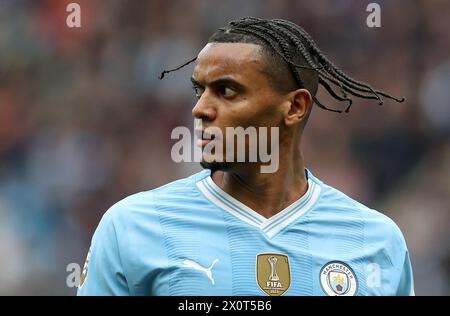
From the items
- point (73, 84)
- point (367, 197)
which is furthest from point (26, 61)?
point (367, 197)

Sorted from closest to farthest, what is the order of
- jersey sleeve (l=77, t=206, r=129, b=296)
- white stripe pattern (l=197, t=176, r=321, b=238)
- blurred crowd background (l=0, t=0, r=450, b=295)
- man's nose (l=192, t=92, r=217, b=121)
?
1. jersey sleeve (l=77, t=206, r=129, b=296)
2. man's nose (l=192, t=92, r=217, b=121)
3. white stripe pattern (l=197, t=176, r=321, b=238)
4. blurred crowd background (l=0, t=0, r=450, b=295)

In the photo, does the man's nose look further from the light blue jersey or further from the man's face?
the light blue jersey

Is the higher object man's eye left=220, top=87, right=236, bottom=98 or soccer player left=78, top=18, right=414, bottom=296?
man's eye left=220, top=87, right=236, bottom=98

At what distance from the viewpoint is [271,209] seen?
416 centimetres

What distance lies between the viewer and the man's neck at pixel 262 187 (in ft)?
13.5

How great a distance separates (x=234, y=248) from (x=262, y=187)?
0.34 meters

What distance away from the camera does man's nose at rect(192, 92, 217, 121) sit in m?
3.92

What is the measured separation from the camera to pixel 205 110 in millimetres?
3926

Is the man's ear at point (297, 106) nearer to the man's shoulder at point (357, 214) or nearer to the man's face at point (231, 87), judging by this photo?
the man's face at point (231, 87)

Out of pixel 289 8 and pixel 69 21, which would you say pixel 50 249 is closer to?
pixel 69 21

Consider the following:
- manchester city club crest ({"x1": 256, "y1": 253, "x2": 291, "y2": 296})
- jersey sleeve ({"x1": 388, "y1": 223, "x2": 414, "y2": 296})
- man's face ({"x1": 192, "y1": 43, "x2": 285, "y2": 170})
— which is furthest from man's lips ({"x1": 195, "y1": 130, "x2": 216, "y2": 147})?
jersey sleeve ({"x1": 388, "y1": 223, "x2": 414, "y2": 296})

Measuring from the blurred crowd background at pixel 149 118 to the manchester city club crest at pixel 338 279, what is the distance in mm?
3851

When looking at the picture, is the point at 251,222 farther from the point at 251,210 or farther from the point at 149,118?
the point at 149,118

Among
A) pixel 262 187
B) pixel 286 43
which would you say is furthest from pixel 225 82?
pixel 262 187
